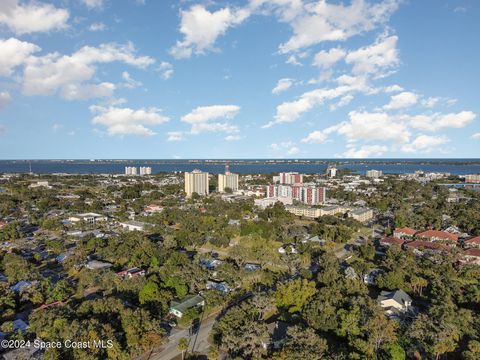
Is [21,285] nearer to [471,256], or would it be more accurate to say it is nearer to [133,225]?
[133,225]

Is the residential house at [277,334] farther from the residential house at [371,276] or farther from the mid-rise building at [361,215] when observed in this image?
the mid-rise building at [361,215]

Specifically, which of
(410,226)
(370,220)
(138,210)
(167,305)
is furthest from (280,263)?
(138,210)

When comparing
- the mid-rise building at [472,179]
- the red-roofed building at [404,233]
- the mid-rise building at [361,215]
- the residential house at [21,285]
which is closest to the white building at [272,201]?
the mid-rise building at [361,215]

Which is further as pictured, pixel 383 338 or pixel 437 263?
pixel 437 263

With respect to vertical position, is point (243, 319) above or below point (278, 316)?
above

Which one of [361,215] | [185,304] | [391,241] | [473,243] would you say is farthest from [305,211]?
[185,304]

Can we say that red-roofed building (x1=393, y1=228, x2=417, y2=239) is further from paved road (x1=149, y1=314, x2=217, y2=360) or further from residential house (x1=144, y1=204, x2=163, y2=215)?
residential house (x1=144, y1=204, x2=163, y2=215)

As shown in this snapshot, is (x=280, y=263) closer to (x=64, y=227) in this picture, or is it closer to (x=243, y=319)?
(x=243, y=319)
